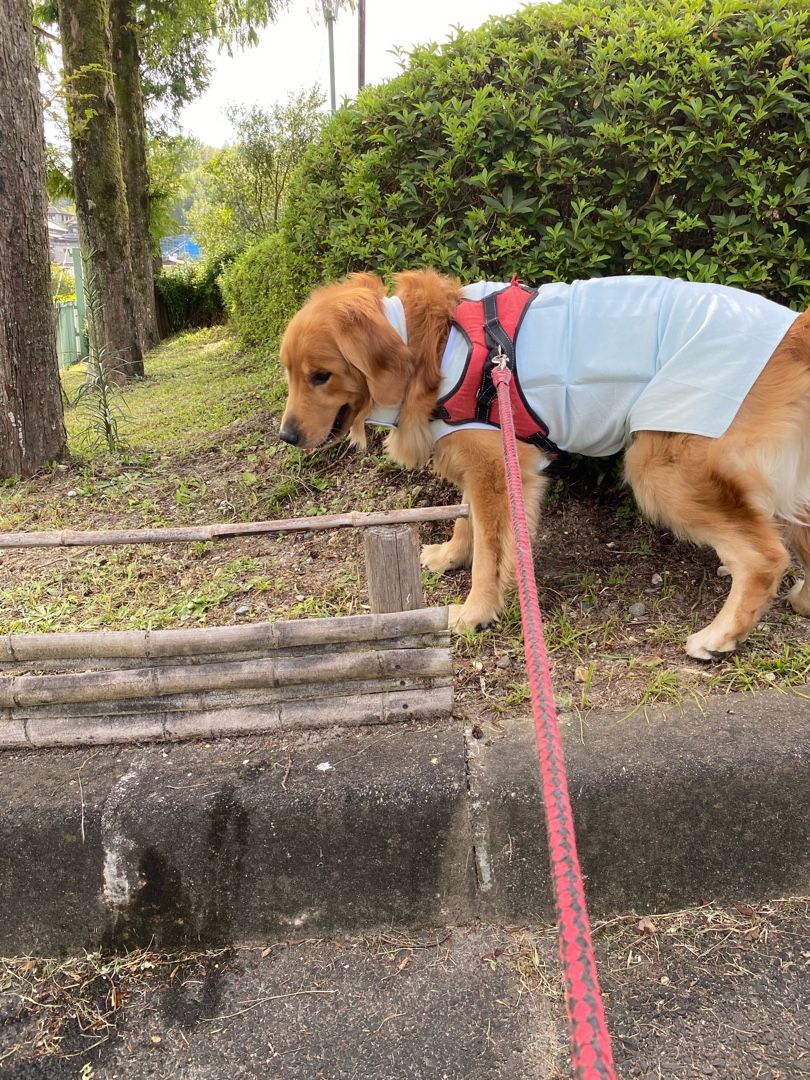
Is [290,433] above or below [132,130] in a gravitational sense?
below

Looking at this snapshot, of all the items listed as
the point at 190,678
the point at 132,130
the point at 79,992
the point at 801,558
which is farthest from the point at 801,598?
the point at 132,130

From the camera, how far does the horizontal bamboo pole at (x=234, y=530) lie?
→ 204 centimetres

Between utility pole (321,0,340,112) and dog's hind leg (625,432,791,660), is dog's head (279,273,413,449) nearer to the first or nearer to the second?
dog's hind leg (625,432,791,660)

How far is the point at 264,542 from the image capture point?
11.9 ft

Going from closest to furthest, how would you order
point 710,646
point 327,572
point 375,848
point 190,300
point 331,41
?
point 375,848, point 710,646, point 327,572, point 331,41, point 190,300

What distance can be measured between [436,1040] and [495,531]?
167 centimetres

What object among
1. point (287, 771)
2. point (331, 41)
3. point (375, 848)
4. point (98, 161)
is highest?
point (331, 41)

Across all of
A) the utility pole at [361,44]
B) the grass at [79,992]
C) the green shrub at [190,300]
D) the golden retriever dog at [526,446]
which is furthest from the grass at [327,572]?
the green shrub at [190,300]

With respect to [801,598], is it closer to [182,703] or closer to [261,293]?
[182,703]

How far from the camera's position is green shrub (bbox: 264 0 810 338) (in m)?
2.98

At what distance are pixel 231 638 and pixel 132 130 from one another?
15.0 m

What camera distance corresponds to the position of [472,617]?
8.97 feet

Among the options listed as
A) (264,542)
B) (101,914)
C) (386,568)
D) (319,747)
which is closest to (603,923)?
(319,747)

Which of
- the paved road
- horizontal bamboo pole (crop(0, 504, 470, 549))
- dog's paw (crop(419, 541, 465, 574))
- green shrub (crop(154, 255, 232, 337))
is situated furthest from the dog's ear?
green shrub (crop(154, 255, 232, 337))
